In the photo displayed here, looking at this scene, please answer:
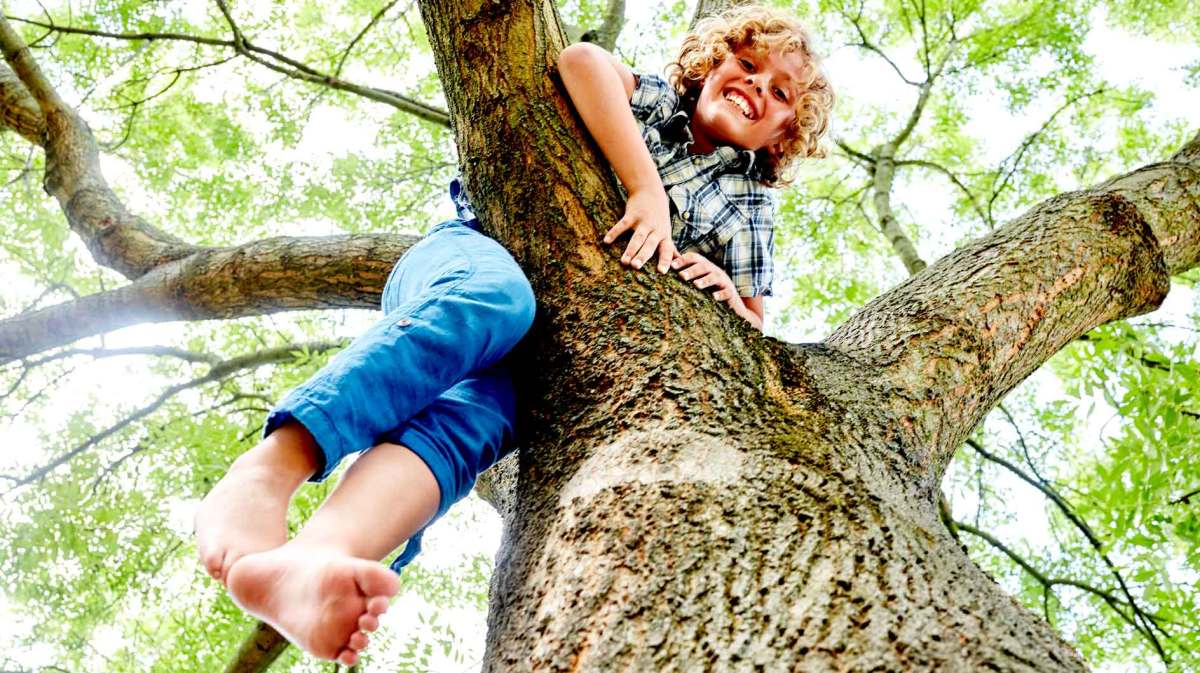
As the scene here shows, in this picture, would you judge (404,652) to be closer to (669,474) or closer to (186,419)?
(669,474)

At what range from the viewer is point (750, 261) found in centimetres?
239

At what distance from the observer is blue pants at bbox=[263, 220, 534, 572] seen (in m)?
1.33

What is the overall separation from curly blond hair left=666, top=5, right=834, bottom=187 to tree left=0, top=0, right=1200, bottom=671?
0.54 meters

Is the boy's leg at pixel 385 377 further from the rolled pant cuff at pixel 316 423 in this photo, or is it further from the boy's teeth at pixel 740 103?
the boy's teeth at pixel 740 103

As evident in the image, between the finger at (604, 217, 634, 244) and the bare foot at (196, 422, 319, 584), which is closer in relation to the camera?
the bare foot at (196, 422, 319, 584)

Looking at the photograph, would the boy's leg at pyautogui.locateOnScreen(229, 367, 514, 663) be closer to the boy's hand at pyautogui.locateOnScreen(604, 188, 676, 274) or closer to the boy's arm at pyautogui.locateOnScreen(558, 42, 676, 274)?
the boy's hand at pyautogui.locateOnScreen(604, 188, 676, 274)

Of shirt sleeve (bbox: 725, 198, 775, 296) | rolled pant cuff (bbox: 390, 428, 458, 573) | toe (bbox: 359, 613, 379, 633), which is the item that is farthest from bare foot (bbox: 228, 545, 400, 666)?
shirt sleeve (bbox: 725, 198, 775, 296)

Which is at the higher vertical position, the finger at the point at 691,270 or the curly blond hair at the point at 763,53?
the curly blond hair at the point at 763,53

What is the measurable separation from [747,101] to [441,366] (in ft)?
4.47

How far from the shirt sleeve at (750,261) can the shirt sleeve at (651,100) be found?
375 millimetres

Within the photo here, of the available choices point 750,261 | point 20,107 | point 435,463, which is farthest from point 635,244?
point 20,107

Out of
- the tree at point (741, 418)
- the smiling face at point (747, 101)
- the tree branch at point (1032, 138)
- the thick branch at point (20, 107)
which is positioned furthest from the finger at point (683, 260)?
the tree branch at point (1032, 138)

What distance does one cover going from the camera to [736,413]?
1.39 metres

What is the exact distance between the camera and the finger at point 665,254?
1771mm
